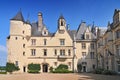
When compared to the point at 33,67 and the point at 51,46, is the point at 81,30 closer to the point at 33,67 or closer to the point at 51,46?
the point at 51,46

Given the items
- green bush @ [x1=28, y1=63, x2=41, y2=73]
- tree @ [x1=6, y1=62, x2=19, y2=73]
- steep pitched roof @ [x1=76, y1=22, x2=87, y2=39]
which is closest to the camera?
tree @ [x1=6, y1=62, x2=19, y2=73]

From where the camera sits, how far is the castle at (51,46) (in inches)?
1887

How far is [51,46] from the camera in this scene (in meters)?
50.4

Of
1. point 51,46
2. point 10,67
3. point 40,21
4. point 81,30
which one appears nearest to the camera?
point 10,67

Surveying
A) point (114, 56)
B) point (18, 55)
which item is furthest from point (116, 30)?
point (18, 55)

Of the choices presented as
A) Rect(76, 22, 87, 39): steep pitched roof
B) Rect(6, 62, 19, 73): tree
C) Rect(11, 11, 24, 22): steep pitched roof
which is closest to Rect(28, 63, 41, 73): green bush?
Rect(6, 62, 19, 73): tree

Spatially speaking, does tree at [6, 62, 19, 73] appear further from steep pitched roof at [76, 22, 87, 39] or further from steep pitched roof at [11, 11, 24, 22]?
steep pitched roof at [76, 22, 87, 39]

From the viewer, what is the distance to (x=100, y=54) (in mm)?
46750

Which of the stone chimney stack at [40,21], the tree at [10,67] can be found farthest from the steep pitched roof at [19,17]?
the tree at [10,67]

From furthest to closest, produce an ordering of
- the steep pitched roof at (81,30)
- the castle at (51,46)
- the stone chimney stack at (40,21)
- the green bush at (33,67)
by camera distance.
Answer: the stone chimney stack at (40,21)
the steep pitched roof at (81,30)
the green bush at (33,67)
the castle at (51,46)

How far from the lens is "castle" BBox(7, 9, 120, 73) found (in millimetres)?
47938

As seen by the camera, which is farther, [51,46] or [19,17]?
[51,46]

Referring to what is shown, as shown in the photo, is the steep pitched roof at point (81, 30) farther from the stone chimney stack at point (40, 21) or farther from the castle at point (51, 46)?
the stone chimney stack at point (40, 21)

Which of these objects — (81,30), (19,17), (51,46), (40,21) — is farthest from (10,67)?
(81,30)
